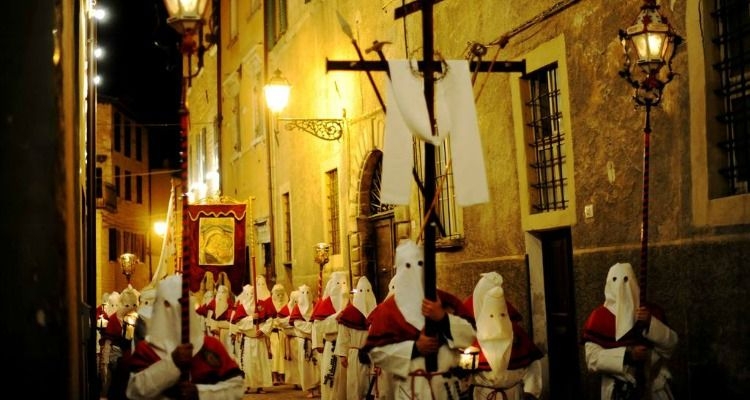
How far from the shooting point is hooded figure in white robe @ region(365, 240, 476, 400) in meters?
9.03

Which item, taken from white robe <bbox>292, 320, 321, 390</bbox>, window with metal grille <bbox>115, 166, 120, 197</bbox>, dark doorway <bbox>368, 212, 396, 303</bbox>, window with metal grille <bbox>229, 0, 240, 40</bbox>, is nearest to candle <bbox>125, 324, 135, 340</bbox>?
white robe <bbox>292, 320, 321, 390</bbox>

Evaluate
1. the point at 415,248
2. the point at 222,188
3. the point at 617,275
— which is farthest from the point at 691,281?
the point at 222,188

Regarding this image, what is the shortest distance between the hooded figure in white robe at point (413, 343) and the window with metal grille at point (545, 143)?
4236mm

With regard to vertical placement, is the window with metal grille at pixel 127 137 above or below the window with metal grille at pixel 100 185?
above

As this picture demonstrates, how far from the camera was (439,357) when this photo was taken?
29.9 ft

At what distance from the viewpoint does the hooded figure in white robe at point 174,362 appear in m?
7.92

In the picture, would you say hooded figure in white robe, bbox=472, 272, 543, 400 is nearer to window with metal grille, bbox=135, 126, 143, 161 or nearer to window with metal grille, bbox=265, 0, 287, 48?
window with metal grille, bbox=265, 0, 287, 48

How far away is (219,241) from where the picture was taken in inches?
966

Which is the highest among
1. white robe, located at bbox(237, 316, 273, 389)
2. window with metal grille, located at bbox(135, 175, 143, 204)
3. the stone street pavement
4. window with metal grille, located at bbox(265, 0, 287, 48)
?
window with metal grille, located at bbox(265, 0, 287, 48)

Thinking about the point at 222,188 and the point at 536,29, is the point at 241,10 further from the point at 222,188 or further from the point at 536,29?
the point at 536,29

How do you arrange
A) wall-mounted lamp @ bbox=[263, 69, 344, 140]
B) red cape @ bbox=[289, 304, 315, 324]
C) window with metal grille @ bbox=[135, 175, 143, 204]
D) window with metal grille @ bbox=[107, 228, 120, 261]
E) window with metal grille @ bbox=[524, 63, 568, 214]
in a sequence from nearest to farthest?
window with metal grille @ bbox=[524, 63, 568, 214]
red cape @ bbox=[289, 304, 315, 324]
wall-mounted lamp @ bbox=[263, 69, 344, 140]
window with metal grille @ bbox=[107, 228, 120, 261]
window with metal grille @ bbox=[135, 175, 143, 204]

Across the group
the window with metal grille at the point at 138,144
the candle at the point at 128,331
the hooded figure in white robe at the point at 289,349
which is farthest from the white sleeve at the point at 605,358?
the window with metal grille at the point at 138,144

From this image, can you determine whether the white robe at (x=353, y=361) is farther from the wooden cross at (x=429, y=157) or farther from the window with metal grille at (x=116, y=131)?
the window with metal grille at (x=116, y=131)

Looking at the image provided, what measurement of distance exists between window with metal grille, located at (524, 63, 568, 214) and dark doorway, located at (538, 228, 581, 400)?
0.45 metres
